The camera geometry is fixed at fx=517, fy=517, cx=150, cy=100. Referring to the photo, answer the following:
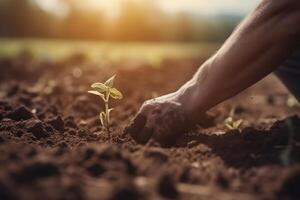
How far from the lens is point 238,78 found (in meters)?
3.08

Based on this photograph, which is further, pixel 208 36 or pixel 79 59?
pixel 208 36

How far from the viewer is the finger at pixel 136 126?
3.17 metres

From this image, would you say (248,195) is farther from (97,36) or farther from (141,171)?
(97,36)

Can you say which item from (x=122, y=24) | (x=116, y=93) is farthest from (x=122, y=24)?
(x=116, y=93)

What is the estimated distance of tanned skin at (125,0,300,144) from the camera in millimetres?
2918

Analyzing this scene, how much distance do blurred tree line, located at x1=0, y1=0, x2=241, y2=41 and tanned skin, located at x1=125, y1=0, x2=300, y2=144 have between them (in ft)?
125

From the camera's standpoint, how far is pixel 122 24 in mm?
48125

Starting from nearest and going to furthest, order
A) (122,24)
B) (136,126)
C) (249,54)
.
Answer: (249,54)
(136,126)
(122,24)

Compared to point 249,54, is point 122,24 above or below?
above

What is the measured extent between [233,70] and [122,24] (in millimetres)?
45684

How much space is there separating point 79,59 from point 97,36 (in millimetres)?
34607

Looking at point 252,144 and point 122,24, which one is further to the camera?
point 122,24

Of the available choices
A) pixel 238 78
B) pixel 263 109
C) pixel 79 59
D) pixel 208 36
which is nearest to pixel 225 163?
pixel 238 78

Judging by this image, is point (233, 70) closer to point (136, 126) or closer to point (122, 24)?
point (136, 126)
